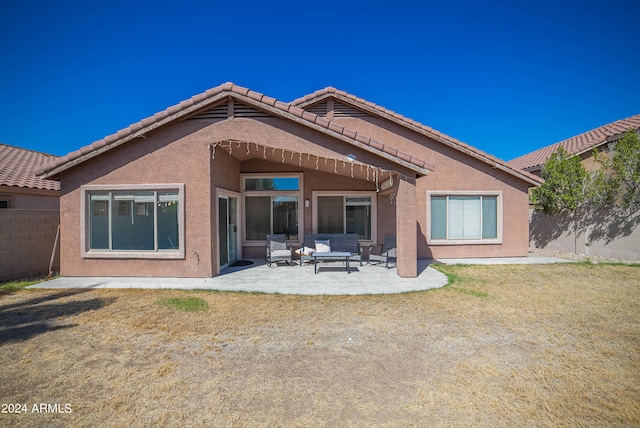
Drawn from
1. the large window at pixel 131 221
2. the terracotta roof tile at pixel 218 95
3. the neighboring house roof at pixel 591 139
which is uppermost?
the neighboring house roof at pixel 591 139

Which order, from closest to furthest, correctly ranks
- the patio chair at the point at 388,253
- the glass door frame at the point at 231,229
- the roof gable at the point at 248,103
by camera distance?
the roof gable at the point at 248,103 → the glass door frame at the point at 231,229 → the patio chair at the point at 388,253

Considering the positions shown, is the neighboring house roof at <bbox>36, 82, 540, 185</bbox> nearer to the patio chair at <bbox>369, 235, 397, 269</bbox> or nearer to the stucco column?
the stucco column

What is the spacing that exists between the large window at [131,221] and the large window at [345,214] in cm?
489

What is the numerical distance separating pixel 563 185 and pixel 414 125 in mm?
7114

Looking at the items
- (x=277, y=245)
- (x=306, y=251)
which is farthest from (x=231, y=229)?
(x=306, y=251)

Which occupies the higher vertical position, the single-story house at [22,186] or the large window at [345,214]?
the single-story house at [22,186]

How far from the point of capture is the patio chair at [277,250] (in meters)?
10.1

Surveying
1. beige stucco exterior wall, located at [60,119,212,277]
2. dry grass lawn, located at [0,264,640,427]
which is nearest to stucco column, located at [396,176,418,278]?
dry grass lawn, located at [0,264,640,427]

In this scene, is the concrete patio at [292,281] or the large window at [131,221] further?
the large window at [131,221]

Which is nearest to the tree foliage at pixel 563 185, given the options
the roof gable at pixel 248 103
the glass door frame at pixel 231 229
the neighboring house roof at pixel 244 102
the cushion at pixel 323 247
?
the neighboring house roof at pixel 244 102

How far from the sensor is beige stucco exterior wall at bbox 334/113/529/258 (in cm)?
1170

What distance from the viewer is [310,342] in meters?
4.54

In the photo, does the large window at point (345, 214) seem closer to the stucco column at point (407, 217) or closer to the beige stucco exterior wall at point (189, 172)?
the beige stucco exterior wall at point (189, 172)

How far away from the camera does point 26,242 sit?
29.9ft
